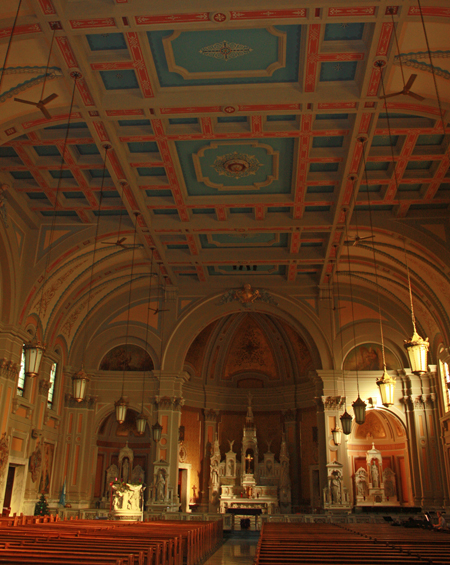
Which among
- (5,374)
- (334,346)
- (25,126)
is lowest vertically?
(5,374)

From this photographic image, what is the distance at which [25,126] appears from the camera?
11.8 metres

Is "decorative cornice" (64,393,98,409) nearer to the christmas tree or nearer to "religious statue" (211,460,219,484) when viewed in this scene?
the christmas tree

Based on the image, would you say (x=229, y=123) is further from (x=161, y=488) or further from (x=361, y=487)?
(x=361, y=487)

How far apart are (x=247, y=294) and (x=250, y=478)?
328 inches

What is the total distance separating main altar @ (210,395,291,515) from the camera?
886 inches

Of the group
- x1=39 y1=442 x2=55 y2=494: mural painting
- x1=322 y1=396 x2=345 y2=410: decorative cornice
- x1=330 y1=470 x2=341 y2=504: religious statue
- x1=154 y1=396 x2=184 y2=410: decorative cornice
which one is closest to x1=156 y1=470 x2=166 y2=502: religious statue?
x1=154 y1=396 x2=184 y2=410: decorative cornice

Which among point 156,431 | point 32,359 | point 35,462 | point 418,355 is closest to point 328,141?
point 418,355

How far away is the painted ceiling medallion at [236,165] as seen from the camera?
14.0 metres

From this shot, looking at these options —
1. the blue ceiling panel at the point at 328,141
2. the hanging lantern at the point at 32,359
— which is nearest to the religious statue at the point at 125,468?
the hanging lantern at the point at 32,359

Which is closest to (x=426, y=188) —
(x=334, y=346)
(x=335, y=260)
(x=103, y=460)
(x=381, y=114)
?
(x=381, y=114)

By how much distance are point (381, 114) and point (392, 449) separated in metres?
15.3

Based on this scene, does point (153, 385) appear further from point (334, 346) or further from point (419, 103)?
point (419, 103)

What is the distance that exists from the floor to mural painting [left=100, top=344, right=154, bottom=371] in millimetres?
7516

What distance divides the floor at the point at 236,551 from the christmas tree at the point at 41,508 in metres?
5.74
